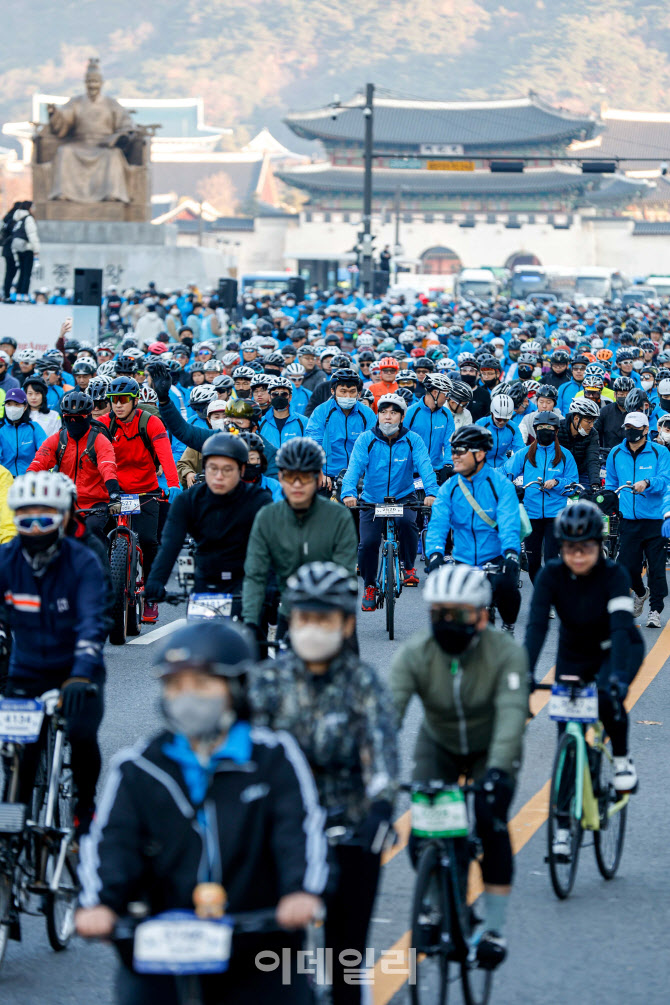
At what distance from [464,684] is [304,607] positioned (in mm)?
1105

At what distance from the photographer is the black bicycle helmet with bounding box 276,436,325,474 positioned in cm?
717

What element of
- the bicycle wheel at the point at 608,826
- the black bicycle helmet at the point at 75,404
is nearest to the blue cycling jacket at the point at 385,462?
the black bicycle helmet at the point at 75,404

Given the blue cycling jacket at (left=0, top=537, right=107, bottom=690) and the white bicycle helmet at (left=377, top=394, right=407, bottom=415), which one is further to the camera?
the white bicycle helmet at (left=377, top=394, right=407, bottom=415)

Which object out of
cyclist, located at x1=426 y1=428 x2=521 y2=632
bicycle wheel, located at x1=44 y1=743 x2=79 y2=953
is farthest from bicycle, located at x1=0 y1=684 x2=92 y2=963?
cyclist, located at x1=426 y1=428 x2=521 y2=632

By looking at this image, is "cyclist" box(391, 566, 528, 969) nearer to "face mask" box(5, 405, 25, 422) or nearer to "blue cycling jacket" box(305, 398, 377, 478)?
"face mask" box(5, 405, 25, 422)

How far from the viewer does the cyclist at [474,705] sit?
204 inches

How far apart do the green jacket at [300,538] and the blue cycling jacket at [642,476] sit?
5718 millimetres

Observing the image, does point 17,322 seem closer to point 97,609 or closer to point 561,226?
point 97,609

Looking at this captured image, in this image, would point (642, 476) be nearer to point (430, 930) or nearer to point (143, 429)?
point (143, 429)

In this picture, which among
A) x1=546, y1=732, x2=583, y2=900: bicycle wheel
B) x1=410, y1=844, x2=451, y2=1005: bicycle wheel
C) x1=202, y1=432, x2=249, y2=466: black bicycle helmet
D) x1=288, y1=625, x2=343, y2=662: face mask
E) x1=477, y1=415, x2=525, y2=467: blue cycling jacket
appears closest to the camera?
x1=288, y1=625, x2=343, y2=662: face mask

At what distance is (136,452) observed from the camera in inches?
457

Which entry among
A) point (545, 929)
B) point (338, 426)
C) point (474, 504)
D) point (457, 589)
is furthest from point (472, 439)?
point (338, 426)

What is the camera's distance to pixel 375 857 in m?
4.63

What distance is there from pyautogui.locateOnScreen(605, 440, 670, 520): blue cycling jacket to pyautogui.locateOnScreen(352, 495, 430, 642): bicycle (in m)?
1.56
